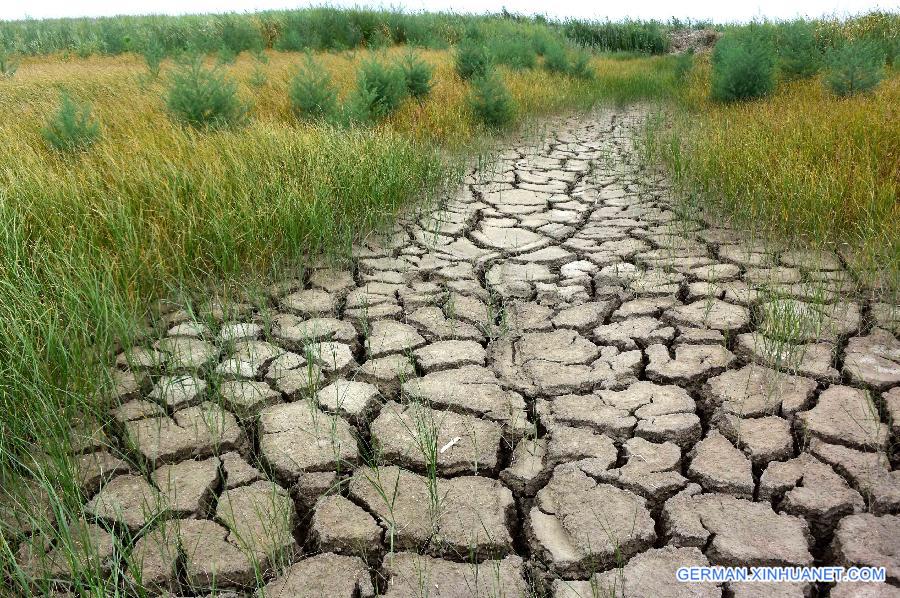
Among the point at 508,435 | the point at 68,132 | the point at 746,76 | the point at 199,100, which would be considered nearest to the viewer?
the point at 508,435

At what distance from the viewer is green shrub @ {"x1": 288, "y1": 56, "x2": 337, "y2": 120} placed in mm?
6734

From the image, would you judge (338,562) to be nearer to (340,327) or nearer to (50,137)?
(340,327)

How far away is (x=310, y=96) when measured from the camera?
677 centimetres

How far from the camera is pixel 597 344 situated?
10.3ft

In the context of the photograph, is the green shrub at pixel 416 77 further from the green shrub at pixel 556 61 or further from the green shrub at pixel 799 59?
the green shrub at pixel 799 59

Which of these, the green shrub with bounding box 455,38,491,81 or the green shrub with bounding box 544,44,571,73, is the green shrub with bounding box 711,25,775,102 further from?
the green shrub with bounding box 544,44,571,73

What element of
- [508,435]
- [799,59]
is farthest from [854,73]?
[508,435]

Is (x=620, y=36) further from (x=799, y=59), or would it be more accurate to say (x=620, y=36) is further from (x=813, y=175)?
(x=813, y=175)

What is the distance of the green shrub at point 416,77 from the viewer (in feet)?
26.6

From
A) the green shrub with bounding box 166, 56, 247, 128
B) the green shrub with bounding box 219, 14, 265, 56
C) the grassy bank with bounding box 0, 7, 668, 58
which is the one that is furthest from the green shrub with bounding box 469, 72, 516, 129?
the green shrub with bounding box 219, 14, 265, 56

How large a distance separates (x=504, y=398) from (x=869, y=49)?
7.12 meters

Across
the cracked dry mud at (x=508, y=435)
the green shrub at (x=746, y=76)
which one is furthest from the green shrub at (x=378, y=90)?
the green shrub at (x=746, y=76)

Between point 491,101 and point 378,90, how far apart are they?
126 cm

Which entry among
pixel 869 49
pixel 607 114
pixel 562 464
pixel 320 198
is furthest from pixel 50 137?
pixel 869 49
